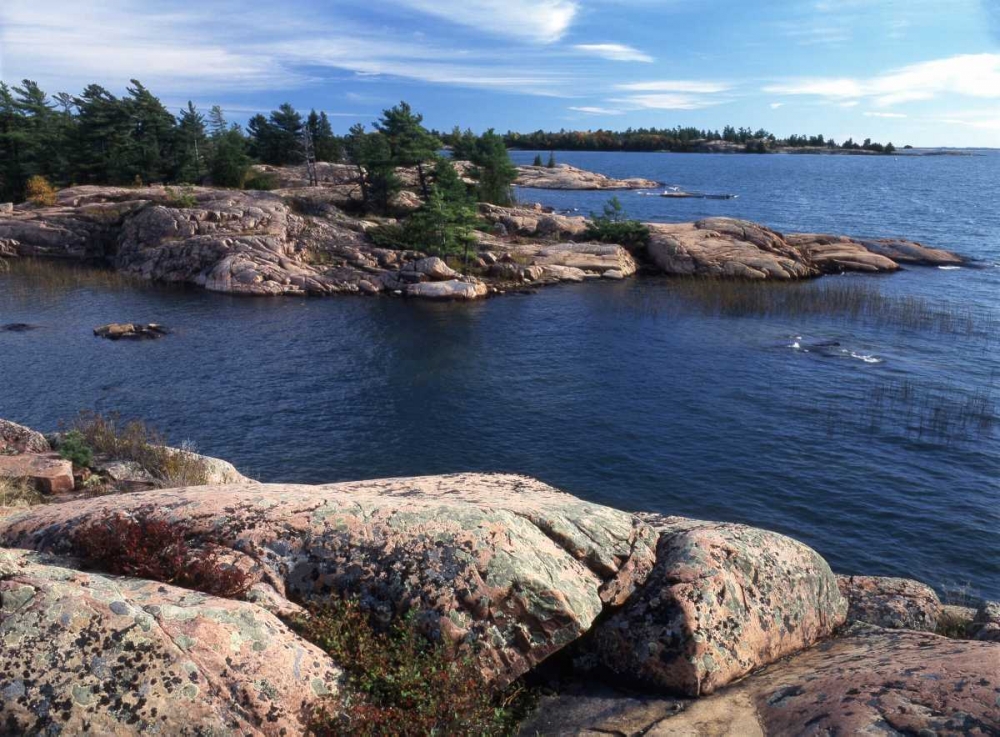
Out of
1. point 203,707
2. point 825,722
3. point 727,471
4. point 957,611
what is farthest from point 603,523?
point 727,471

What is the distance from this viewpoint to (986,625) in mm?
14305

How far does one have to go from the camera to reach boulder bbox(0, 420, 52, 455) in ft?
68.3

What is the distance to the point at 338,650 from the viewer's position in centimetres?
885

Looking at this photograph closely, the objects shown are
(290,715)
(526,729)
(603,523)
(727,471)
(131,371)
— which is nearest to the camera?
(290,715)

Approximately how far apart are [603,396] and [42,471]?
1085 inches

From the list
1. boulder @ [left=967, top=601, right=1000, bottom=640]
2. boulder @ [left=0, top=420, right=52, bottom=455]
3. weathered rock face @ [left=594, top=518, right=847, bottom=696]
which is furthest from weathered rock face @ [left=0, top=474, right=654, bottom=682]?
boulder @ [left=0, top=420, right=52, bottom=455]

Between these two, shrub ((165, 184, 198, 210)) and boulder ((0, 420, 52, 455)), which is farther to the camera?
shrub ((165, 184, 198, 210))

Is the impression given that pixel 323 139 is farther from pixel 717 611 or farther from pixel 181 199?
pixel 717 611

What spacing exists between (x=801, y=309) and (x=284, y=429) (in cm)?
4554

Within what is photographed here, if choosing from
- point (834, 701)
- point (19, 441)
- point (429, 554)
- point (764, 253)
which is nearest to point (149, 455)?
point (19, 441)

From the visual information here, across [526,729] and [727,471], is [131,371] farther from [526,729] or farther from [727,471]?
[526,729]

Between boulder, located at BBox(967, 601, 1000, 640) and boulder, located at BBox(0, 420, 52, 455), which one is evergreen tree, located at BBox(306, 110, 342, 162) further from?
boulder, located at BBox(967, 601, 1000, 640)

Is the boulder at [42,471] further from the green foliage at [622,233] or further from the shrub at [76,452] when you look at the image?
the green foliage at [622,233]

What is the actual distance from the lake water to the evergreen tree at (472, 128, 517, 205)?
38929mm
